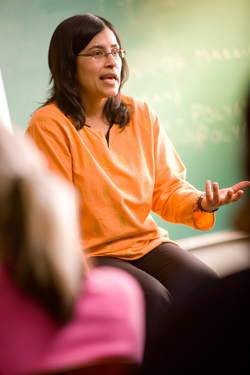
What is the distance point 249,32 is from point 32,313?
94.7 inches

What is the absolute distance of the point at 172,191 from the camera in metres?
1.46

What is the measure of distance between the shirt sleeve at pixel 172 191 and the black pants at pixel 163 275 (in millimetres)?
138

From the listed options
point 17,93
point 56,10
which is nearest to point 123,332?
point 17,93

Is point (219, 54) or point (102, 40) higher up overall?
point (102, 40)

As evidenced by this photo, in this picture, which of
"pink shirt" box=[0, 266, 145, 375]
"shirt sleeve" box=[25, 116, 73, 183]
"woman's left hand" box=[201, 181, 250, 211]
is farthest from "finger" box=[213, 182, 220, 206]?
"pink shirt" box=[0, 266, 145, 375]

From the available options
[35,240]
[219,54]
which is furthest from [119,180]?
[219,54]

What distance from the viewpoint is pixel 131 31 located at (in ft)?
6.40

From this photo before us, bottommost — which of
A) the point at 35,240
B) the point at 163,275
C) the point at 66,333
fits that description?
the point at 163,275

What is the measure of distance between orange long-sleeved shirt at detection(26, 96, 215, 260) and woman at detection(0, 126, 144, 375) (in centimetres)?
78

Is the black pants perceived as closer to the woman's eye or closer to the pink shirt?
the pink shirt

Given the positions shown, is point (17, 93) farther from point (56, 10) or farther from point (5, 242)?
point (5, 242)

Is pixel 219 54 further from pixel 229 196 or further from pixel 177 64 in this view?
pixel 229 196

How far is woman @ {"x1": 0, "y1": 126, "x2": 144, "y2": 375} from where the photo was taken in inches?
17.6

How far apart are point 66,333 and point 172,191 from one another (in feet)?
3.42
